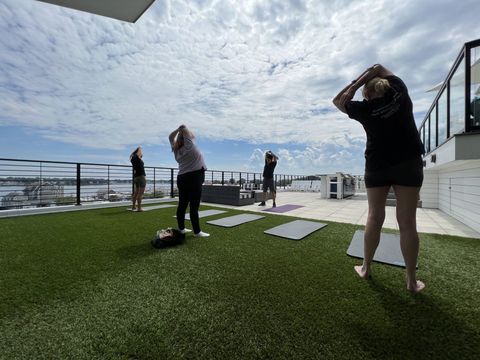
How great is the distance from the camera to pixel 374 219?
1.61 m

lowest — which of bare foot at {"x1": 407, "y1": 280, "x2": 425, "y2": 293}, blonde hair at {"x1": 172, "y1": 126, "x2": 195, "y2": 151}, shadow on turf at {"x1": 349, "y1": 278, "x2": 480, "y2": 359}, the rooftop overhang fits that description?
shadow on turf at {"x1": 349, "y1": 278, "x2": 480, "y2": 359}

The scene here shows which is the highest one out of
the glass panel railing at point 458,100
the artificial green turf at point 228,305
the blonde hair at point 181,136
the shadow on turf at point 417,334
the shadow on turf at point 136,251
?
the glass panel railing at point 458,100

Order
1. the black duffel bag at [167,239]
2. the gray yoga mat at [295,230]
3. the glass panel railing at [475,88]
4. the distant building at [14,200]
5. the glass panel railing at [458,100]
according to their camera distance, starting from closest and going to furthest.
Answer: the black duffel bag at [167,239] → the gray yoga mat at [295,230] → the glass panel railing at [475,88] → the glass panel railing at [458,100] → the distant building at [14,200]

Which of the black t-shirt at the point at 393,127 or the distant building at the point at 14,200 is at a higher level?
the black t-shirt at the point at 393,127

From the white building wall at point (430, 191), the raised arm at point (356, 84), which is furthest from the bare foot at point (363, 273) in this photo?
the white building wall at point (430, 191)

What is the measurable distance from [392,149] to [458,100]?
3.75m

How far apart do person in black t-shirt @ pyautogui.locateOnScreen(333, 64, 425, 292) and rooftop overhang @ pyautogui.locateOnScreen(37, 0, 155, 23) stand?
99.4 inches

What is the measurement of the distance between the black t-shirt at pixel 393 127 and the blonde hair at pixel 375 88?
0.03m

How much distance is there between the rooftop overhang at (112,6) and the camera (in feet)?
7.77

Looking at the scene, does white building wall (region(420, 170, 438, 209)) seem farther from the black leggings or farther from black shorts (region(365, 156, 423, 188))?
the black leggings

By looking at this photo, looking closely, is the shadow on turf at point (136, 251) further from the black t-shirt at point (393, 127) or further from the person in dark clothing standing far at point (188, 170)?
the black t-shirt at point (393, 127)

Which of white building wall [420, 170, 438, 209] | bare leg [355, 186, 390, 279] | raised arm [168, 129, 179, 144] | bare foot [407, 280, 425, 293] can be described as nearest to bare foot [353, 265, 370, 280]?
bare leg [355, 186, 390, 279]

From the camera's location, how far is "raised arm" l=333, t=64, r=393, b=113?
1.53 meters

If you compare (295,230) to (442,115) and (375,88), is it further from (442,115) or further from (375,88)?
(442,115)
